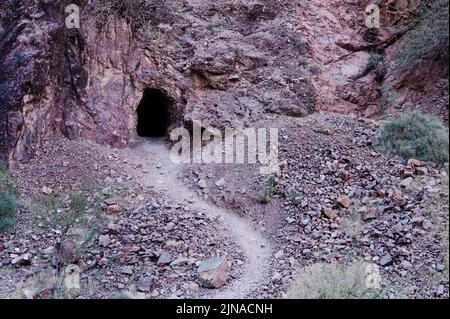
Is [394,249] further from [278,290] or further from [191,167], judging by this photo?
[191,167]

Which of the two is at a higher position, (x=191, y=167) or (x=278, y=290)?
(x=191, y=167)

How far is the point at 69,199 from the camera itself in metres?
7.66

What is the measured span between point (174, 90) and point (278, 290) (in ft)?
17.8

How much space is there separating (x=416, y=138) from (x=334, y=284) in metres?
3.03

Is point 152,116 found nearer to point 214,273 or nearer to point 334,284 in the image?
point 214,273

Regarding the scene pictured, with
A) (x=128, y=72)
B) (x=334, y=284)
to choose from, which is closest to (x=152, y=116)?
(x=128, y=72)

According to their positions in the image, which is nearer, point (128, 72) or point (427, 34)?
point (427, 34)

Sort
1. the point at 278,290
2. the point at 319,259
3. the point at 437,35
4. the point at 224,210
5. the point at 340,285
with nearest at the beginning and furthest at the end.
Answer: the point at 340,285
the point at 278,290
the point at 319,259
the point at 224,210
the point at 437,35

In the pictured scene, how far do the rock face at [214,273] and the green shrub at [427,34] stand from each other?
5.31 m

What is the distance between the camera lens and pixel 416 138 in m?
6.79

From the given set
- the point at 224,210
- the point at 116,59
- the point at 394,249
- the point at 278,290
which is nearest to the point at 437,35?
the point at 394,249

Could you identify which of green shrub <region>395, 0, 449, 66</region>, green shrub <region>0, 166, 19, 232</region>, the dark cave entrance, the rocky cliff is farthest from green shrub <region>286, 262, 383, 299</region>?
the dark cave entrance

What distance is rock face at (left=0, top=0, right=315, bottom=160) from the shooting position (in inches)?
338

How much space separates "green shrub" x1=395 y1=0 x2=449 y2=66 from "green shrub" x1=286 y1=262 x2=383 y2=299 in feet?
14.9
